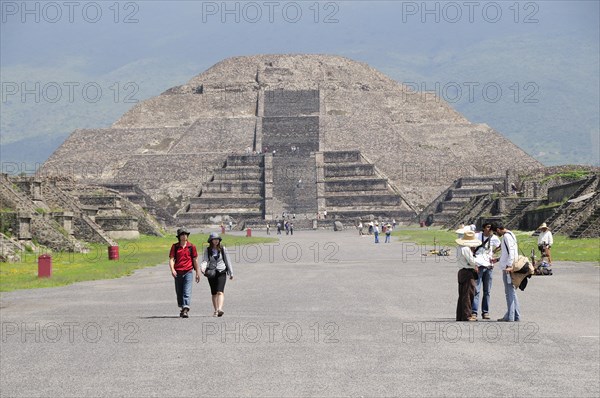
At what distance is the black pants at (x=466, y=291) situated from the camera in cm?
1694

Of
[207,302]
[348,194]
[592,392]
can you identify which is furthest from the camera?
[348,194]

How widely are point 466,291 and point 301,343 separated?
11.4 ft

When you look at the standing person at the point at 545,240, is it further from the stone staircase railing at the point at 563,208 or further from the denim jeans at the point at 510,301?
the stone staircase railing at the point at 563,208

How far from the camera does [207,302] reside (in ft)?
69.7

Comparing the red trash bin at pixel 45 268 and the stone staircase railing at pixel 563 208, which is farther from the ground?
the stone staircase railing at pixel 563 208

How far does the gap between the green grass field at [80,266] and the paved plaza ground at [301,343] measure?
2.44 m

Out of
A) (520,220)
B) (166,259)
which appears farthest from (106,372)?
(520,220)

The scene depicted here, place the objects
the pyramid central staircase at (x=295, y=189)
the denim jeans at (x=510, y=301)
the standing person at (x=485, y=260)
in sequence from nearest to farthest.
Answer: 1. the denim jeans at (x=510, y=301)
2. the standing person at (x=485, y=260)
3. the pyramid central staircase at (x=295, y=189)

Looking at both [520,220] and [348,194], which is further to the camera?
[348,194]

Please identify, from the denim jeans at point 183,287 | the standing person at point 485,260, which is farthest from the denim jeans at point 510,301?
the denim jeans at point 183,287

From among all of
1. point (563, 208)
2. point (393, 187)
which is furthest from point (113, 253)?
point (393, 187)

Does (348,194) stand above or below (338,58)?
below

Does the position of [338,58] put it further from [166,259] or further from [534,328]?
[534,328]

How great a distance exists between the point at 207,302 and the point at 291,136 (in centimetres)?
7644
